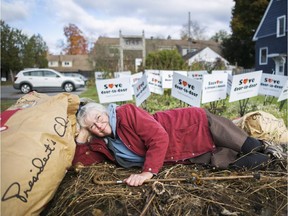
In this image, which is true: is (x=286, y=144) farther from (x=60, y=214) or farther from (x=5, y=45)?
(x=5, y=45)

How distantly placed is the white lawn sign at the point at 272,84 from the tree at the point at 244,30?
30271mm

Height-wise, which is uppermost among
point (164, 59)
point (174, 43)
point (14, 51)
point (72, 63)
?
point (174, 43)

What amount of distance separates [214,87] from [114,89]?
1695 mm

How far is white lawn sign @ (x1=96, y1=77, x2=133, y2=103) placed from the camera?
5.42 m

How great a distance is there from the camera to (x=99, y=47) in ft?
112

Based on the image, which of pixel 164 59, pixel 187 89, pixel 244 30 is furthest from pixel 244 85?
pixel 244 30

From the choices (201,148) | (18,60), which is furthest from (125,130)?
(18,60)

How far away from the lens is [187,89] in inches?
182

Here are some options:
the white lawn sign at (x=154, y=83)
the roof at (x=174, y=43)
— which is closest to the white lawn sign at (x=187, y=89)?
the white lawn sign at (x=154, y=83)

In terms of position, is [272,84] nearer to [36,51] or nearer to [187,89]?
[187,89]

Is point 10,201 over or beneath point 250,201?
over

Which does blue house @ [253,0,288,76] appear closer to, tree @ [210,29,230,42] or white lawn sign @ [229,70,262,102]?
white lawn sign @ [229,70,262,102]

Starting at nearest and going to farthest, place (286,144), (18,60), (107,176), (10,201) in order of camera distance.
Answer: (10,201) → (107,176) → (286,144) → (18,60)

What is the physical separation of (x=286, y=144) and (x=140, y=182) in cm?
189
